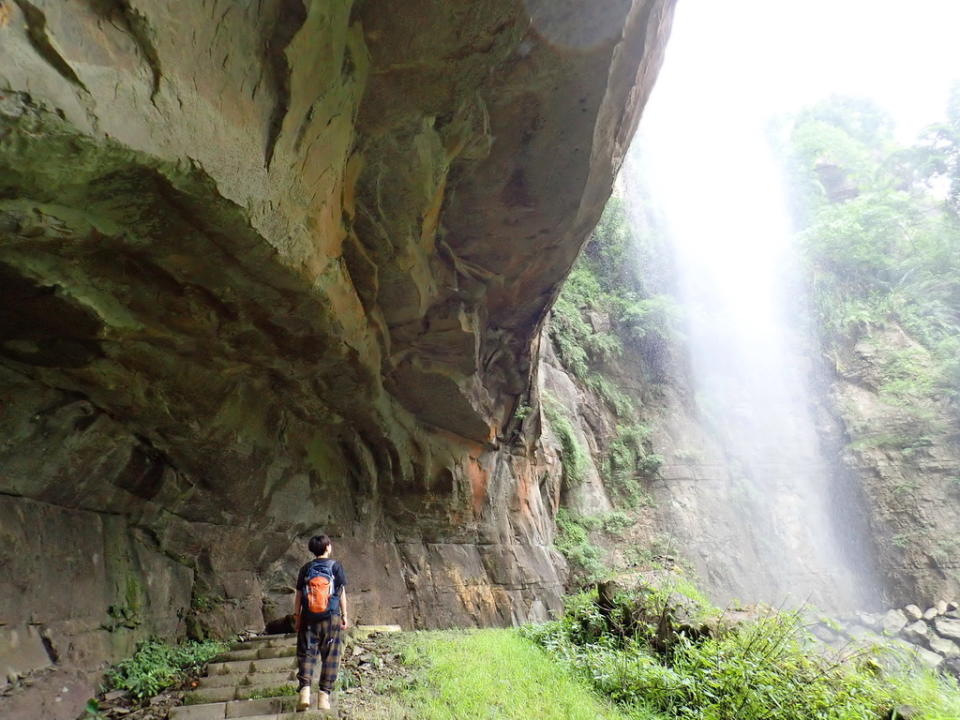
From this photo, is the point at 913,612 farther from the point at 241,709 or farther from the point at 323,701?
the point at 241,709

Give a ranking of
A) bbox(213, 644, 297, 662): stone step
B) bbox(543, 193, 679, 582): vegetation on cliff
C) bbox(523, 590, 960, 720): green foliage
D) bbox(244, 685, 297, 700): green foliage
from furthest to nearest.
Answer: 1. bbox(543, 193, 679, 582): vegetation on cliff
2. bbox(213, 644, 297, 662): stone step
3. bbox(244, 685, 297, 700): green foliage
4. bbox(523, 590, 960, 720): green foliage

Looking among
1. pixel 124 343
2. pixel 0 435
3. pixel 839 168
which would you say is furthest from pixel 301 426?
pixel 839 168

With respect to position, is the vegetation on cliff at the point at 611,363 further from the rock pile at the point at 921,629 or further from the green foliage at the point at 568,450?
the rock pile at the point at 921,629

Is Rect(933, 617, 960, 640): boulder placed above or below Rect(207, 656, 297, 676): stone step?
below

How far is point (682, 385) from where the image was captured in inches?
870

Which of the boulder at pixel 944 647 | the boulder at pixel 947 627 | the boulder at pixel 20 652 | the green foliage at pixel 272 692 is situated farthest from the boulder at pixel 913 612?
the boulder at pixel 20 652

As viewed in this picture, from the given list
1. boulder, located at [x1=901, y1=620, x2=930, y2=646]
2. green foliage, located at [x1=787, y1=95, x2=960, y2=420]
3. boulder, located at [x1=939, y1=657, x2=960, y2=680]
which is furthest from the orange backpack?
green foliage, located at [x1=787, y1=95, x2=960, y2=420]

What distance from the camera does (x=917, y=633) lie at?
14773 millimetres

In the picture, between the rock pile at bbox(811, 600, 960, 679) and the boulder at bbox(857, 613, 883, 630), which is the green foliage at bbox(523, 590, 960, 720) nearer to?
the rock pile at bbox(811, 600, 960, 679)

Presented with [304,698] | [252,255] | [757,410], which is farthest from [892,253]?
[304,698]

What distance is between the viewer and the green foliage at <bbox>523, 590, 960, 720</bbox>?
12.8 feet

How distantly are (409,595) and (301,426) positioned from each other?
349cm

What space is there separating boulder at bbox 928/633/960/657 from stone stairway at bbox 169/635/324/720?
Answer: 16454 millimetres

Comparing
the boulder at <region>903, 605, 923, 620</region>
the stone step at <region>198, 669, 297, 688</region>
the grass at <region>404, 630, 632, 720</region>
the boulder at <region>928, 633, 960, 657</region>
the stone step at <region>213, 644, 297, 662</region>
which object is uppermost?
the stone step at <region>213, 644, 297, 662</region>
